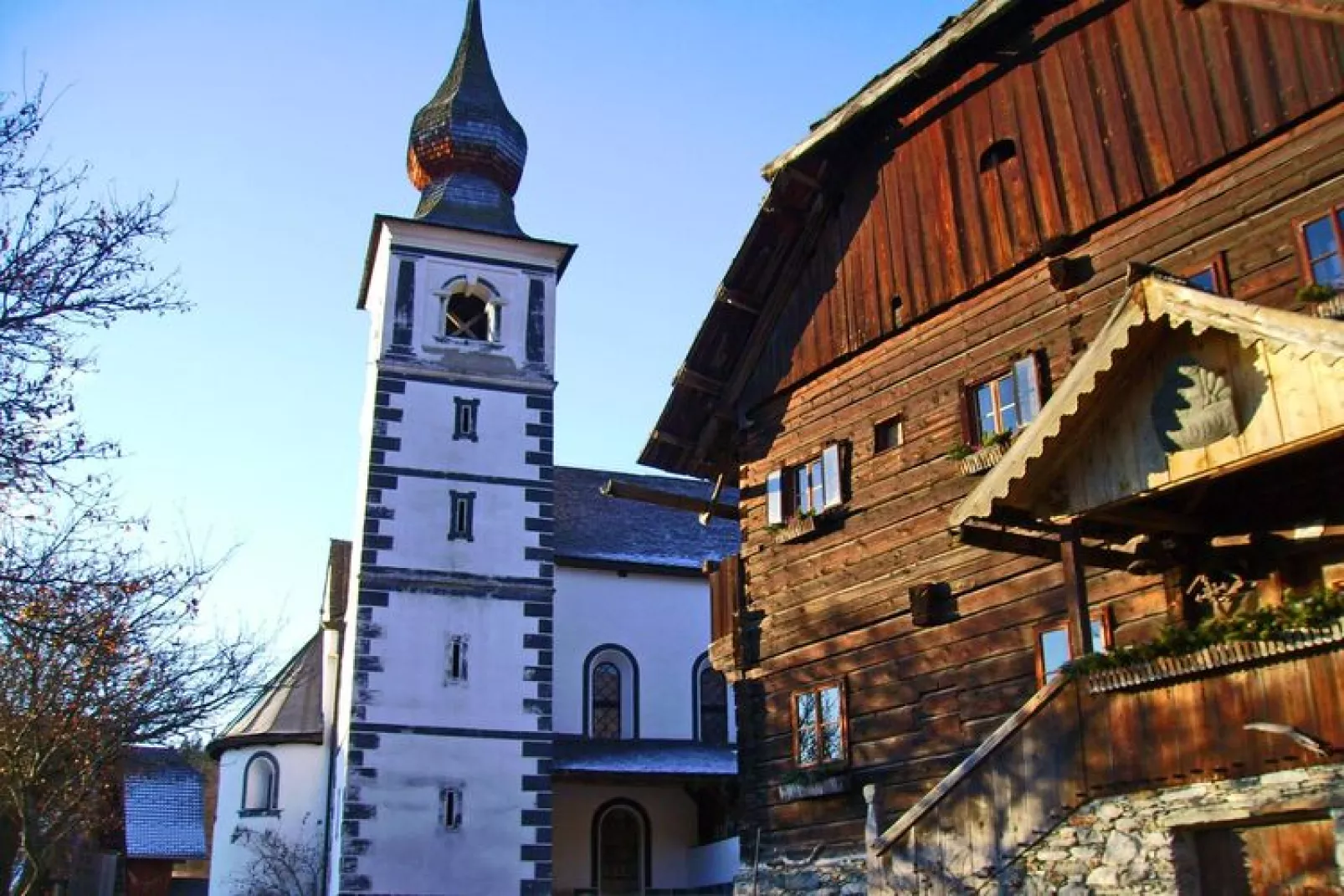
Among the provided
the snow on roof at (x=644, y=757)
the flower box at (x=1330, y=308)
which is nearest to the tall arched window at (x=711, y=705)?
the snow on roof at (x=644, y=757)

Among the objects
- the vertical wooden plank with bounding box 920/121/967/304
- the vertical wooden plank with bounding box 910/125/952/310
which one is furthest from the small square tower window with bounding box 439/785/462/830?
the vertical wooden plank with bounding box 920/121/967/304

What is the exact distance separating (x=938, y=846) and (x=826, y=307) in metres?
8.68

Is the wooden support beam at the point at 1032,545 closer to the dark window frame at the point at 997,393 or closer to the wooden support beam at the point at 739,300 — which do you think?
the dark window frame at the point at 997,393

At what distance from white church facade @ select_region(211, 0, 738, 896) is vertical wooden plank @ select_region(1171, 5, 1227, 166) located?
70.1ft

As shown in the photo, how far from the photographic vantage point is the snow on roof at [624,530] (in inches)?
1494

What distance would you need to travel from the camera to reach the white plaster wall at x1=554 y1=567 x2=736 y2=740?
119 feet

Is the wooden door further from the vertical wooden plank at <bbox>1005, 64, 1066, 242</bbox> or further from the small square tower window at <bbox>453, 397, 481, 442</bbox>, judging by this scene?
the small square tower window at <bbox>453, 397, 481, 442</bbox>

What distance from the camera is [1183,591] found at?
13766 millimetres

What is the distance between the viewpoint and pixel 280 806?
3447cm

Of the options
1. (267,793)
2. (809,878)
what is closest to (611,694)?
(267,793)

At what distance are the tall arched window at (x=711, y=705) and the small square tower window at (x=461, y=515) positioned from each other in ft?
24.5

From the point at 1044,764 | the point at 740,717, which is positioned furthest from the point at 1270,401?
the point at 740,717

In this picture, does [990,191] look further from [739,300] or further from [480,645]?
[480,645]

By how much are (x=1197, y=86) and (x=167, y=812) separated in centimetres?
A: 4162
